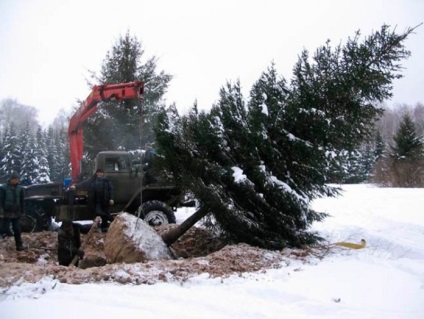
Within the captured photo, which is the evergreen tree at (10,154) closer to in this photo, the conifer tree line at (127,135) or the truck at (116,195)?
the conifer tree line at (127,135)

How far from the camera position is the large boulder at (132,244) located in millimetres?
5946

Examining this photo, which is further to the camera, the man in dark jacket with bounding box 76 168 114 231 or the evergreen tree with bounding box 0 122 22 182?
the evergreen tree with bounding box 0 122 22 182

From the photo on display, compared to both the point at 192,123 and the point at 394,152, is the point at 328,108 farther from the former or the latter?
the point at 394,152

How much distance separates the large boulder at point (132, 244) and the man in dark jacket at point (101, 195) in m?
2.51

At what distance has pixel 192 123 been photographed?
7.40 m

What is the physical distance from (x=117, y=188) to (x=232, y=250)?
16.3 feet

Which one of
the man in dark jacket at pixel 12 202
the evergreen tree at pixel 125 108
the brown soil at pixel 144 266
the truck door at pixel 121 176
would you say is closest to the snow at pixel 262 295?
the brown soil at pixel 144 266

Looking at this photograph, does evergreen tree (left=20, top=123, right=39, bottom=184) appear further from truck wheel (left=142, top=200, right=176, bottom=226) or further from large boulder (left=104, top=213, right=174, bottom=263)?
large boulder (left=104, top=213, right=174, bottom=263)

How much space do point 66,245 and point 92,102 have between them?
15.7ft

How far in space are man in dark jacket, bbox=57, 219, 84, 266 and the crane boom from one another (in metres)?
3.43

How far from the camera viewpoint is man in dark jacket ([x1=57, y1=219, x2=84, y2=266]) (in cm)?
668

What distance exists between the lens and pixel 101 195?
9148mm

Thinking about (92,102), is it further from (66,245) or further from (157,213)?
(66,245)

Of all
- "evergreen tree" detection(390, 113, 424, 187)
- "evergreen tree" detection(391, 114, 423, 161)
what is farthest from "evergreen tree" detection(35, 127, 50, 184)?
"evergreen tree" detection(391, 114, 423, 161)
